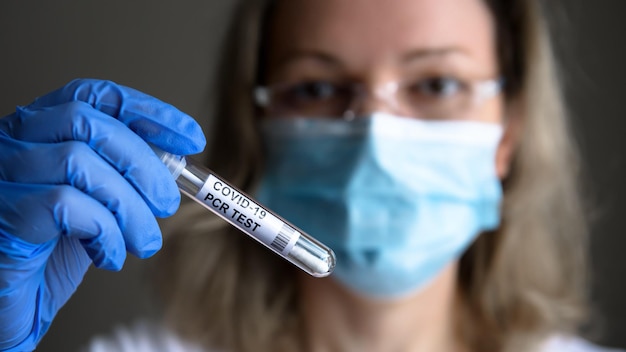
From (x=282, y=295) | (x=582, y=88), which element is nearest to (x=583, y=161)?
(x=582, y=88)

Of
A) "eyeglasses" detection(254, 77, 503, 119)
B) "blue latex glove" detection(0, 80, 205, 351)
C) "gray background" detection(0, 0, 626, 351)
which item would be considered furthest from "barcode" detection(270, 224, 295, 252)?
"gray background" detection(0, 0, 626, 351)

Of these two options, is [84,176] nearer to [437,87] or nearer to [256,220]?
[256,220]

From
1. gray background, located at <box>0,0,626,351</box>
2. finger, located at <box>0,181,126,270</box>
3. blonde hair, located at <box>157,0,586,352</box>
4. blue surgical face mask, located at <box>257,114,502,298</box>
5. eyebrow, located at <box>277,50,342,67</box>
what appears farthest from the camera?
gray background, located at <box>0,0,626,351</box>

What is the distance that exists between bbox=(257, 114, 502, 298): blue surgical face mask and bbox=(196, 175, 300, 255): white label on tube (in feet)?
1.28

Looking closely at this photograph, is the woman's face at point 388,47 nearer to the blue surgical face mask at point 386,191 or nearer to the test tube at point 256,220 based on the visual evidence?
the blue surgical face mask at point 386,191

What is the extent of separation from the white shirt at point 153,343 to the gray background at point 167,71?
0.30m

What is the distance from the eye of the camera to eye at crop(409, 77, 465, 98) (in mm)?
1354

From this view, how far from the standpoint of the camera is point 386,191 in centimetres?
122

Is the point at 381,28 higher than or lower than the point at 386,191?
higher

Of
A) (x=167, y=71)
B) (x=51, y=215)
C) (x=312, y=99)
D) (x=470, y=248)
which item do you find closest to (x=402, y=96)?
(x=312, y=99)

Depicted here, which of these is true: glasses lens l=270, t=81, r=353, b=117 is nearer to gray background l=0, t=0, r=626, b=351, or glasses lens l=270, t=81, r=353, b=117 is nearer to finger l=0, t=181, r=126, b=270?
gray background l=0, t=0, r=626, b=351

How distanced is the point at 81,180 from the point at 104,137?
0.06 metres

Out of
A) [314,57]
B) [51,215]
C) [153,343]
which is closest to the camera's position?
[51,215]

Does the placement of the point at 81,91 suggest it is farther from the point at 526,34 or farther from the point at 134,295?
the point at 134,295
